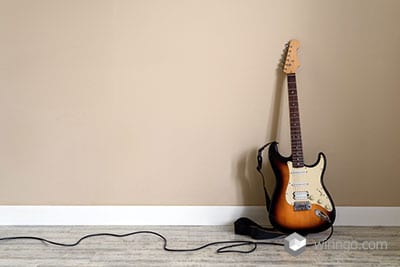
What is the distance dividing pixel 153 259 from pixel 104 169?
1.97ft

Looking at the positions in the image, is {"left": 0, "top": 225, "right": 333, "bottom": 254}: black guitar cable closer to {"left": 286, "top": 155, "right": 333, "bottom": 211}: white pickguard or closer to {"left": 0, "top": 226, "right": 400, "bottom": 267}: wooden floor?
{"left": 0, "top": 226, "right": 400, "bottom": 267}: wooden floor

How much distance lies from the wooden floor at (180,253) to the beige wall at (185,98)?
16cm

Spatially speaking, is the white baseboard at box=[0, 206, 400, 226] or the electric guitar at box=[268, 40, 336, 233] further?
the white baseboard at box=[0, 206, 400, 226]

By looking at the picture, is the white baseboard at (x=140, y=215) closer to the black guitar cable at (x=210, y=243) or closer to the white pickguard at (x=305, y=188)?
the black guitar cable at (x=210, y=243)

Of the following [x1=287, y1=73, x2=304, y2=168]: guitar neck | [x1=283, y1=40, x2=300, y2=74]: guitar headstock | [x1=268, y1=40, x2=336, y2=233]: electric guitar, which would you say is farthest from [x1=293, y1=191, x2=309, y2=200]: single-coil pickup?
[x1=283, y1=40, x2=300, y2=74]: guitar headstock

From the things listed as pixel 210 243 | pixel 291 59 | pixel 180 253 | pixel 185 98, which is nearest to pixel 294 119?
pixel 291 59

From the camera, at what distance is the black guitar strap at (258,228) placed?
1.92 metres

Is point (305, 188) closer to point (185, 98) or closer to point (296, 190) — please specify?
point (296, 190)

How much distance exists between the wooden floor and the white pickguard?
20cm

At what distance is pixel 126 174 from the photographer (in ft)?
6.91

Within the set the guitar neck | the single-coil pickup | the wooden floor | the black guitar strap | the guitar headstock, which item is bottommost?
the wooden floor

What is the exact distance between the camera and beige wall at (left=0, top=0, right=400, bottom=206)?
1987 mm

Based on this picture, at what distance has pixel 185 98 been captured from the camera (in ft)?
6.72

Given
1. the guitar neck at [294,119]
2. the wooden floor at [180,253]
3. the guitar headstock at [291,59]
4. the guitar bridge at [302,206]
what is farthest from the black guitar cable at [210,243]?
the guitar headstock at [291,59]
